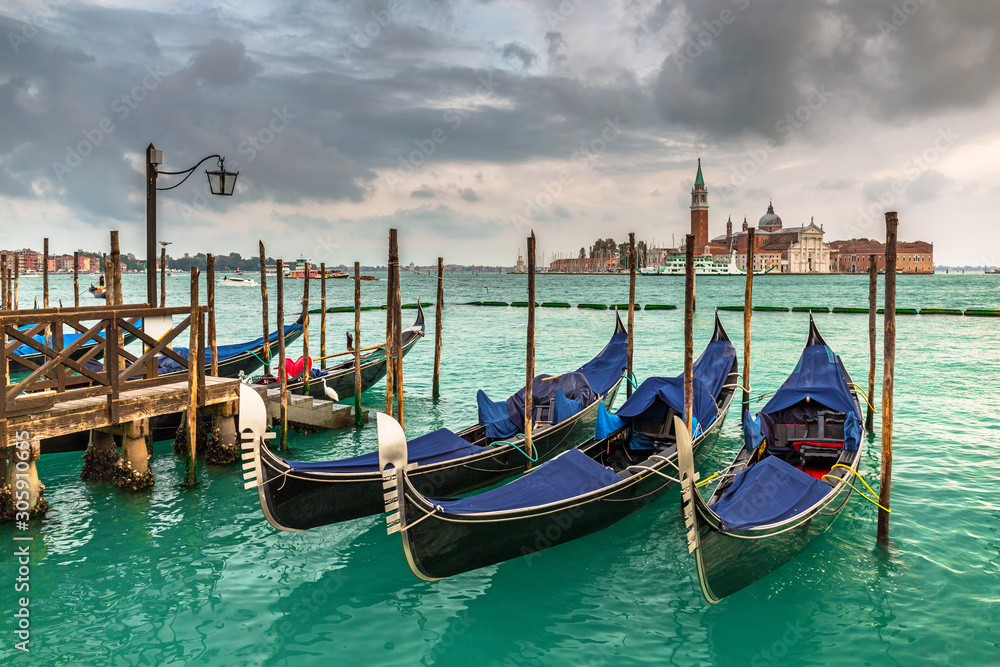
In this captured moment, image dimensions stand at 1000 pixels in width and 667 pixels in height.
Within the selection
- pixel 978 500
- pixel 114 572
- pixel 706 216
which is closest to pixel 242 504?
pixel 114 572

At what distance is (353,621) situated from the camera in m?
4.73

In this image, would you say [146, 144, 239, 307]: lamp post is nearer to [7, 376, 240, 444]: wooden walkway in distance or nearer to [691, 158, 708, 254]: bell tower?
[7, 376, 240, 444]: wooden walkway in distance

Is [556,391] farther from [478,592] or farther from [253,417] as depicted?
[253,417]

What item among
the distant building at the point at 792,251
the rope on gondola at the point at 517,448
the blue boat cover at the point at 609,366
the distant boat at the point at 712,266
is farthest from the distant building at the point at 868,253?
the rope on gondola at the point at 517,448

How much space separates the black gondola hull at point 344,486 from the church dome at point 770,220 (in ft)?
446

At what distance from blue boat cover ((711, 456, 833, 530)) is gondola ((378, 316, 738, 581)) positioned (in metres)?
1.01

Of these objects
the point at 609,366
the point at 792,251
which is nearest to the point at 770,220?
the point at 792,251

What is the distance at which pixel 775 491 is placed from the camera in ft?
18.1

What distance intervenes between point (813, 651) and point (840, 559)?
62.3 inches

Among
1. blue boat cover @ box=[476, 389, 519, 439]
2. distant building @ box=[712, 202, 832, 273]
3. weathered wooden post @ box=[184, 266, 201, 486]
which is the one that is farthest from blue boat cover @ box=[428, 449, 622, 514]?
distant building @ box=[712, 202, 832, 273]

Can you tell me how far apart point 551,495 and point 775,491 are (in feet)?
6.62

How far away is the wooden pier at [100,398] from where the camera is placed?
234 inches

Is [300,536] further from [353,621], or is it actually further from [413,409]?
[413,409]

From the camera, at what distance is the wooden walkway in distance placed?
236 inches
